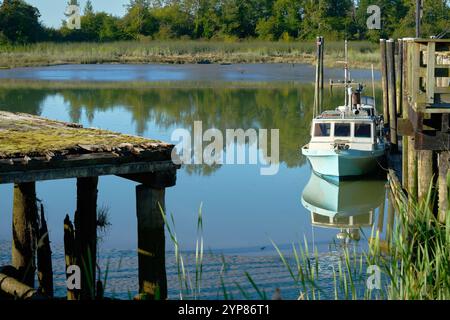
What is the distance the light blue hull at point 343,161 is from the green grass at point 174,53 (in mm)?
34140

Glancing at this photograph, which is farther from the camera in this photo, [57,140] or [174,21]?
[174,21]

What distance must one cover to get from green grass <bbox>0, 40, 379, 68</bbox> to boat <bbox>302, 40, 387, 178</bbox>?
3366 cm

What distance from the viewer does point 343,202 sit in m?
16.6

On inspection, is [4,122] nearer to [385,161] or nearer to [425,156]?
[425,156]

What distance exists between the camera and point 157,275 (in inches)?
329

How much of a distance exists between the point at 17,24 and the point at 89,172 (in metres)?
54.2

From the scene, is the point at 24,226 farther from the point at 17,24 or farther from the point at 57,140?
the point at 17,24

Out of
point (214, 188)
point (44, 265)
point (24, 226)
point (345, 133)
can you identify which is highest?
point (24, 226)

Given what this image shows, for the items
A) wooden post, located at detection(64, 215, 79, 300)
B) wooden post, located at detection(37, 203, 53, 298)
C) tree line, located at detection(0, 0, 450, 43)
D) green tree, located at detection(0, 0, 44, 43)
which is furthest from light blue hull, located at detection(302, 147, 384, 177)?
green tree, located at detection(0, 0, 44, 43)

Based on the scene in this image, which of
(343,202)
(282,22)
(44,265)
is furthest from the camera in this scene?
(282,22)

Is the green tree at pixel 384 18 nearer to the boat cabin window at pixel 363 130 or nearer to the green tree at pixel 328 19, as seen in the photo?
the green tree at pixel 328 19

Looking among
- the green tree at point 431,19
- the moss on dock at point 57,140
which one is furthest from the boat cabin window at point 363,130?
the green tree at point 431,19

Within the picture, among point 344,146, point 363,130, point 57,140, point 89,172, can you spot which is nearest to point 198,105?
point 363,130

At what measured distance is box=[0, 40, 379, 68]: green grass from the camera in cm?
5472
